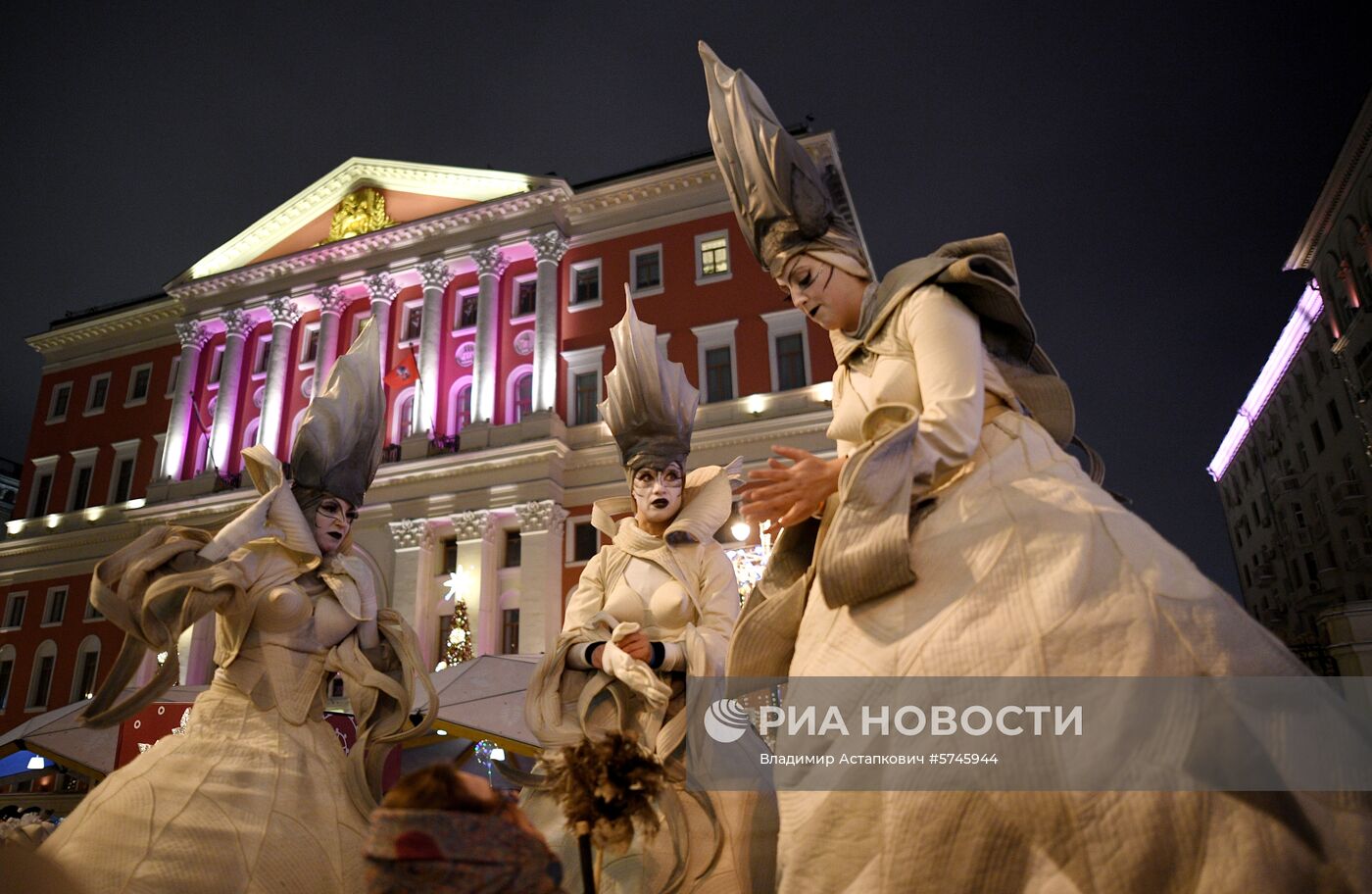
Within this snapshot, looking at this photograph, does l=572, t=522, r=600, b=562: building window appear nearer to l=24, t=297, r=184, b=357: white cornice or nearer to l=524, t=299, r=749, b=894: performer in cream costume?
l=24, t=297, r=184, b=357: white cornice

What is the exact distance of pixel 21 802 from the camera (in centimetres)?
1864

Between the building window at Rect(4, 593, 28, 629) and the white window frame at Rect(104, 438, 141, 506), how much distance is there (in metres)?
4.31

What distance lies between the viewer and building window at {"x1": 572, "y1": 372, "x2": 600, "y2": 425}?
80.6 ft

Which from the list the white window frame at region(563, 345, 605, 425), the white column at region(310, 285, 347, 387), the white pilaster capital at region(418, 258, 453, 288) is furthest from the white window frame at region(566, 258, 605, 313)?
the white column at region(310, 285, 347, 387)

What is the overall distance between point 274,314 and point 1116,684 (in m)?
30.9

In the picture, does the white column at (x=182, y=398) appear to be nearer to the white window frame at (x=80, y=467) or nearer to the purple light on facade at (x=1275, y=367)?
the white window frame at (x=80, y=467)

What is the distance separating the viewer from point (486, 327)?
83.1 ft

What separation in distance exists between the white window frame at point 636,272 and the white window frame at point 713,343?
6.11 feet

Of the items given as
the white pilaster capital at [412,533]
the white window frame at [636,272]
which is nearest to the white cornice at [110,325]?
the white pilaster capital at [412,533]

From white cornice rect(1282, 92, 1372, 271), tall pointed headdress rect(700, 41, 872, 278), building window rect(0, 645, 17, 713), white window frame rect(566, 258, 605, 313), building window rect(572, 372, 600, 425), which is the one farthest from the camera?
building window rect(0, 645, 17, 713)

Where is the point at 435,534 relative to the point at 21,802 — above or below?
above

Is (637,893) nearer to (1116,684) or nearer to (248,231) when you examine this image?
(1116,684)

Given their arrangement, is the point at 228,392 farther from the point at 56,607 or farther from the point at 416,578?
the point at 416,578

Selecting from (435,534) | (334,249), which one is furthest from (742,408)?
(334,249)
